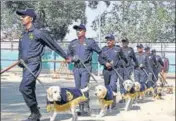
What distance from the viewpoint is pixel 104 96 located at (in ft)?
37.5

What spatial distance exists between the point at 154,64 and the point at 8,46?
19.8 meters

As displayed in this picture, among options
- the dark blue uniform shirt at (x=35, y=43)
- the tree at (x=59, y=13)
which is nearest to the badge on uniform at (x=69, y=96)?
the dark blue uniform shirt at (x=35, y=43)

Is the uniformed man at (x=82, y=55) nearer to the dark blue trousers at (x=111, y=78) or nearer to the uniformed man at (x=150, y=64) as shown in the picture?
the dark blue trousers at (x=111, y=78)

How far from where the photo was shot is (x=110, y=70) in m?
13.2

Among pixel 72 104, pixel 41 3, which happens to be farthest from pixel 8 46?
pixel 72 104

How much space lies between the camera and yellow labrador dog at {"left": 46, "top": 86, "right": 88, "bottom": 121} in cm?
917

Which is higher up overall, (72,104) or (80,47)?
(80,47)

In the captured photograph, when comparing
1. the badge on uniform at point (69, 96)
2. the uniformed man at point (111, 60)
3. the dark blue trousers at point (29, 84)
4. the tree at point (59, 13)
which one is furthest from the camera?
the tree at point (59, 13)

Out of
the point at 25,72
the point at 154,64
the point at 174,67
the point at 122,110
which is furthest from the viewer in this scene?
the point at 174,67

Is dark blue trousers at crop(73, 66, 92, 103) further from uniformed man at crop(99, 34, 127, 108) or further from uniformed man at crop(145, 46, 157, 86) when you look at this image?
uniformed man at crop(145, 46, 157, 86)

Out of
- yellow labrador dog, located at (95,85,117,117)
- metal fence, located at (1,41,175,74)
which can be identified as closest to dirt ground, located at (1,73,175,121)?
yellow labrador dog, located at (95,85,117,117)

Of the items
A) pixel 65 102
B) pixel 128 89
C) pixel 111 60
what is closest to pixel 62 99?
pixel 65 102

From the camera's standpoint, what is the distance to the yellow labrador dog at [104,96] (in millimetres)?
11234

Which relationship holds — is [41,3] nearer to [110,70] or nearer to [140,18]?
[140,18]
